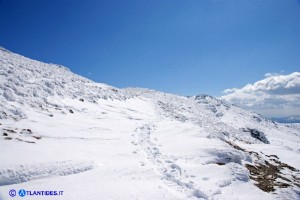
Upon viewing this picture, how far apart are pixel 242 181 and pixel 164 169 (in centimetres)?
399

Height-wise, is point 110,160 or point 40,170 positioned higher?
point 40,170

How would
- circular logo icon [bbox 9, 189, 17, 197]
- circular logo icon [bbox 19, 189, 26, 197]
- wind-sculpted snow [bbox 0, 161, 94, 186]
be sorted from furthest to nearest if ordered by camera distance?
wind-sculpted snow [bbox 0, 161, 94, 186] → circular logo icon [bbox 19, 189, 26, 197] → circular logo icon [bbox 9, 189, 17, 197]

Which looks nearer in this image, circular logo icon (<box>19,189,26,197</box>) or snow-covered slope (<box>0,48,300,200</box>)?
circular logo icon (<box>19,189,26,197</box>)

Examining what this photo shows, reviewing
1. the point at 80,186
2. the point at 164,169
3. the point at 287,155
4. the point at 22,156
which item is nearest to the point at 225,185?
the point at 164,169

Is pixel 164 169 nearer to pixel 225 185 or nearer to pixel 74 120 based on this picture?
pixel 225 185

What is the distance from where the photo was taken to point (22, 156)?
31.0ft

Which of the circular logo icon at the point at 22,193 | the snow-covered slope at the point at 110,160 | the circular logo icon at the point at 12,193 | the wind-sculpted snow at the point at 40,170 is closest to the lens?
the circular logo icon at the point at 12,193

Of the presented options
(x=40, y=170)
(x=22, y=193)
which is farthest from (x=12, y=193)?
(x=40, y=170)
